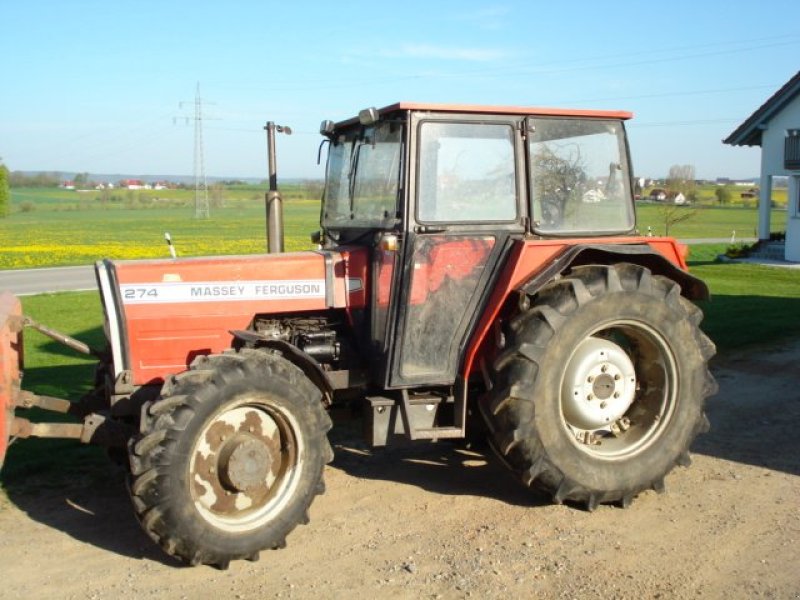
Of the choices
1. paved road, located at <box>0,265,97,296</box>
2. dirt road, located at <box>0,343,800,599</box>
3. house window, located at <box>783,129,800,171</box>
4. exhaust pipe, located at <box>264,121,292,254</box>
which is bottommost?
paved road, located at <box>0,265,97,296</box>

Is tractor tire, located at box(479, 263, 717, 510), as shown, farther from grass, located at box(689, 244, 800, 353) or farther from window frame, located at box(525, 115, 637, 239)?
grass, located at box(689, 244, 800, 353)

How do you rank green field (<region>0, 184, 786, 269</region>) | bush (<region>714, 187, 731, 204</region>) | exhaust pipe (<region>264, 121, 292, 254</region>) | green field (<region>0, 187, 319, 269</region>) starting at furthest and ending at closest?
1. bush (<region>714, 187, 731, 204</region>)
2. green field (<region>0, 184, 786, 269</region>)
3. green field (<region>0, 187, 319, 269</region>)
4. exhaust pipe (<region>264, 121, 292, 254</region>)

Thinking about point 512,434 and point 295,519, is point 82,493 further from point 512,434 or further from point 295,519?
point 512,434

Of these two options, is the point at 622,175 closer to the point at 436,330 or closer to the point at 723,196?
the point at 436,330

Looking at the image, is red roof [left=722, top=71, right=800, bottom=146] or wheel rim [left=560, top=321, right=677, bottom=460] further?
red roof [left=722, top=71, right=800, bottom=146]

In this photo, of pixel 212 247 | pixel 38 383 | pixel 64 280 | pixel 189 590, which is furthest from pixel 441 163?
pixel 212 247

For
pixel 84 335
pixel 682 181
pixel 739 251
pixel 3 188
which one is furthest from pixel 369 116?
pixel 3 188

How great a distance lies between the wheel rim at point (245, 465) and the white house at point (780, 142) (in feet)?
83.8

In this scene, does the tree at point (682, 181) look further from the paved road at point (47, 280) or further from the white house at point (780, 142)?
the paved road at point (47, 280)

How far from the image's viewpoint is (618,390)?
5.84 m

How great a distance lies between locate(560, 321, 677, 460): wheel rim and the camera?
225 inches

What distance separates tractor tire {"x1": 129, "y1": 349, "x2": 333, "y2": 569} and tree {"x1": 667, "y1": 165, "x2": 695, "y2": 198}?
29.9 metres

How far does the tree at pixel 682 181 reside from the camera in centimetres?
3647

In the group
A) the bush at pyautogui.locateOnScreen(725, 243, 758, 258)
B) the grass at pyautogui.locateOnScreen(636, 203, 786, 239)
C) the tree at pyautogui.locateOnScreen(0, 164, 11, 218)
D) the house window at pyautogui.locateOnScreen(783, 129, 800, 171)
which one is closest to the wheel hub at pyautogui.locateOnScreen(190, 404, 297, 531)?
the bush at pyautogui.locateOnScreen(725, 243, 758, 258)
